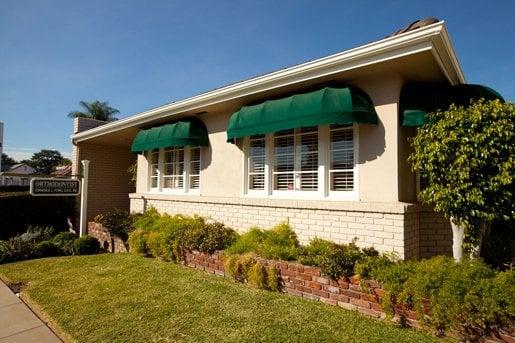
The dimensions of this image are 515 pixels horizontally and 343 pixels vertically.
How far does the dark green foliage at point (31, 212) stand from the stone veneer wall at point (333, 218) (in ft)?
25.2

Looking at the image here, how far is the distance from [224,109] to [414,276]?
6393 millimetres

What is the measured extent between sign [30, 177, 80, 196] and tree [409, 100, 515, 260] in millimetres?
10284

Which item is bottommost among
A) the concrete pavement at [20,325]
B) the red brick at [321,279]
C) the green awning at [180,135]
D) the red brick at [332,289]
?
the concrete pavement at [20,325]

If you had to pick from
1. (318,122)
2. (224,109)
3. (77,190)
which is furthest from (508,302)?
(77,190)

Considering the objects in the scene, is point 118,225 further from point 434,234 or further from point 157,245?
point 434,234

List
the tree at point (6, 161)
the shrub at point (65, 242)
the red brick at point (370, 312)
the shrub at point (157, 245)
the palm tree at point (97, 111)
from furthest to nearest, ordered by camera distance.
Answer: the tree at point (6, 161)
the palm tree at point (97, 111)
the shrub at point (65, 242)
the shrub at point (157, 245)
the red brick at point (370, 312)

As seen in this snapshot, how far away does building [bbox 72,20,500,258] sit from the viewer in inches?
228

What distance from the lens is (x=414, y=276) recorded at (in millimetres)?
4535

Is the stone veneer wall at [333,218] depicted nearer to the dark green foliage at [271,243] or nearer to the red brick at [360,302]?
the dark green foliage at [271,243]

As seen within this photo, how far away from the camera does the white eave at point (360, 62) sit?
5.09 m

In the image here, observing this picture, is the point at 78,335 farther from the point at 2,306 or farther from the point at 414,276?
the point at 414,276

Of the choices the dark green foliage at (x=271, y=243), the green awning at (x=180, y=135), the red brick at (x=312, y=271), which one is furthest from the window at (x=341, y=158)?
the green awning at (x=180, y=135)

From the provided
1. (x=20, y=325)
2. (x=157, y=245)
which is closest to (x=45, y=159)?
(x=157, y=245)

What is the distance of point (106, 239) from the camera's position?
1064 centimetres
